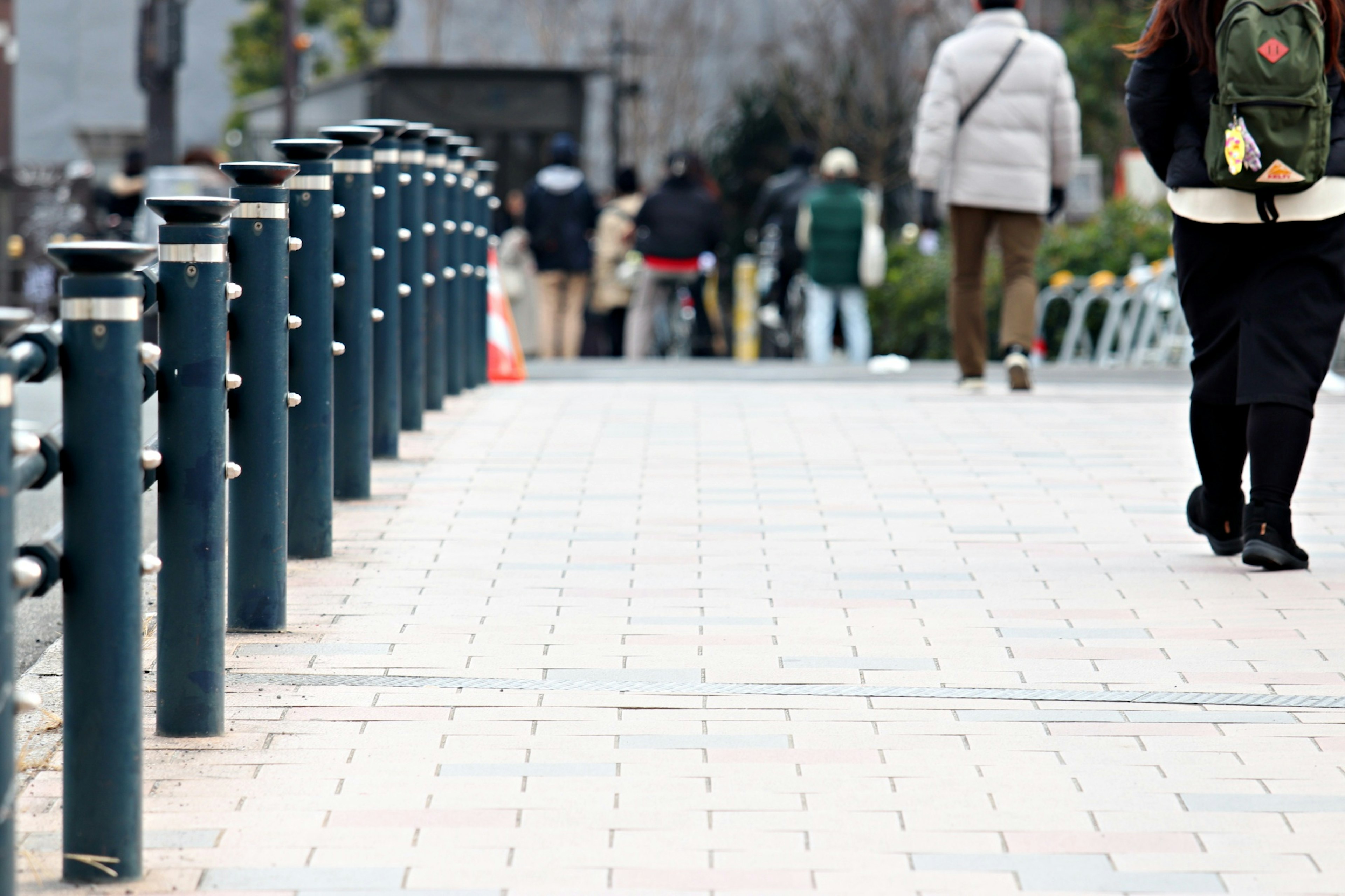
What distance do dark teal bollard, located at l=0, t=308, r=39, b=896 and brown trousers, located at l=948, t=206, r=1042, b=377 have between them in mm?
7891

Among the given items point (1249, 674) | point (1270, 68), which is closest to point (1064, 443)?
point (1270, 68)

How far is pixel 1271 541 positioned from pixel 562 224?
1174 centimetres

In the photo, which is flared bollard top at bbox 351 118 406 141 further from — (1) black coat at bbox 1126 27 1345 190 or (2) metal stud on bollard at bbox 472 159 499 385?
(1) black coat at bbox 1126 27 1345 190

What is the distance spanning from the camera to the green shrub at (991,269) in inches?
649

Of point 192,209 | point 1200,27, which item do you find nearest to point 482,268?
point 1200,27

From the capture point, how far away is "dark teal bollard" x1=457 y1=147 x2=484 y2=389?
32.7 feet

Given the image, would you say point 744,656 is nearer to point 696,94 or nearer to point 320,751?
point 320,751

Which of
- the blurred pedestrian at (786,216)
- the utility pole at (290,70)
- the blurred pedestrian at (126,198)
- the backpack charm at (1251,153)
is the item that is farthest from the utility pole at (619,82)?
the backpack charm at (1251,153)

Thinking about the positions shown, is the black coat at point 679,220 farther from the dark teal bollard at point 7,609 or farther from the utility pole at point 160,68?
the dark teal bollard at point 7,609

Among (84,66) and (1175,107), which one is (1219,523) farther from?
(84,66)

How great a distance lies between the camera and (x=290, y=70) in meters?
26.9

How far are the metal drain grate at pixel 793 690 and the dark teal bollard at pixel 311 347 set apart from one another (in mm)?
1174

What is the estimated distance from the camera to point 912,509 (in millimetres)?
6633

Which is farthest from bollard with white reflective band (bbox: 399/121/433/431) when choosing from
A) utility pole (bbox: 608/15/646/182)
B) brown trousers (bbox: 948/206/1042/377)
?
utility pole (bbox: 608/15/646/182)
